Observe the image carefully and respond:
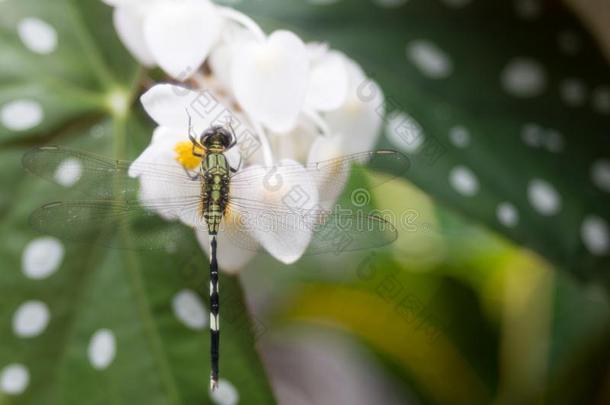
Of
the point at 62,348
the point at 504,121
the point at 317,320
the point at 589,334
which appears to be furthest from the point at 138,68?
the point at 589,334

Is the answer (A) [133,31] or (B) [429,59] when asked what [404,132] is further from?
(A) [133,31]

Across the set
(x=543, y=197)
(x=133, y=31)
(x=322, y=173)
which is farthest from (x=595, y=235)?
(x=133, y=31)

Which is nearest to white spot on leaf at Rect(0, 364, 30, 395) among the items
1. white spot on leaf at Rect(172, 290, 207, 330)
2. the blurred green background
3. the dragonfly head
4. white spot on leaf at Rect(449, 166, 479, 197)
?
the blurred green background

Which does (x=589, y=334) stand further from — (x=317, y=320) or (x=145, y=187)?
(x=145, y=187)

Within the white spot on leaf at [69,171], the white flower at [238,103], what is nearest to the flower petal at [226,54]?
the white flower at [238,103]

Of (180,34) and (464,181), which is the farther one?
(464,181)

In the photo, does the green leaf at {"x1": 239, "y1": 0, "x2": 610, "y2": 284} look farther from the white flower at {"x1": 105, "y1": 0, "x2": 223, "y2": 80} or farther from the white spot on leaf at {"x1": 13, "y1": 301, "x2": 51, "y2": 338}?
the white spot on leaf at {"x1": 13, "y1": 301, "x2": 51, "y2": 338}
